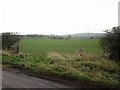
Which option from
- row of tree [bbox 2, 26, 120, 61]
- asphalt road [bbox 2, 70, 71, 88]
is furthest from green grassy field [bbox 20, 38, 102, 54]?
asphalt road [bbox 2, 70, 71, 88]

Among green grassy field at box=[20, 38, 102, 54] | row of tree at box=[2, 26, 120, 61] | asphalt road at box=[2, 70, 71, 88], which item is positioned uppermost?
row of tree at box=[2, 26, 120, 61]

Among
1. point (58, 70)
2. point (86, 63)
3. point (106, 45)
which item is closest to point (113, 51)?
point (106, 45)

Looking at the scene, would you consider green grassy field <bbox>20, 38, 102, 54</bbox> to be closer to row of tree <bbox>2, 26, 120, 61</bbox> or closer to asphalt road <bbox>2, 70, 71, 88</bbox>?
row of tree <bbox>2, 26, 120, 61</bbox>

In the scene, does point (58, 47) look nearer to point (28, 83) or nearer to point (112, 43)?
point (112, 43)

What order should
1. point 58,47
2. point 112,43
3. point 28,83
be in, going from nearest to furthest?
point 28,83 < point 112,43 < point 58,47

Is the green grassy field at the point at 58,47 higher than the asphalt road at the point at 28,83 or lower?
lower

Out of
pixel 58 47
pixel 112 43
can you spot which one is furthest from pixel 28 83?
pixel 58 47

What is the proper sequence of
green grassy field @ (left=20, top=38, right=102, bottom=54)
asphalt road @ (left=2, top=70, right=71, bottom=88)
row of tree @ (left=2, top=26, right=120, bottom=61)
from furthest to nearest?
green grassy field @ (left=20, top=38, right=102, bottom=54) → row of tree @ (left=2, top=26, right=120, bottom=61) → asphalt road @ (left=2, top=70, right=71, bottom=88)

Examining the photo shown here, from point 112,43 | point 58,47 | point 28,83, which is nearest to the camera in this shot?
point 28,83

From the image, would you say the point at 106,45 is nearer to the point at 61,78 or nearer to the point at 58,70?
the point at 58,70

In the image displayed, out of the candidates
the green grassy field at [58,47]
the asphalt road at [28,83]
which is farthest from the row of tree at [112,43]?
the asphalt road at [28,83]

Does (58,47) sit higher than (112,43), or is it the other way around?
(112,43)

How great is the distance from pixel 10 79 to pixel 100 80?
435 centimetres

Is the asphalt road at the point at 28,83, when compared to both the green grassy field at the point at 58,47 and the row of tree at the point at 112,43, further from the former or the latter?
the green grassy field at the point at 58,47
